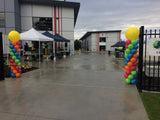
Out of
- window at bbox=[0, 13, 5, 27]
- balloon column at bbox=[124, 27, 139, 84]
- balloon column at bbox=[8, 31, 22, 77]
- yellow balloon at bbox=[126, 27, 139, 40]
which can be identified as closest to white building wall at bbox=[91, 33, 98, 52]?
window at bbox=[0, 13, 5, 27]

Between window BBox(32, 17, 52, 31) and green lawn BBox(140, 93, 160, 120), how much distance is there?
23569 mm

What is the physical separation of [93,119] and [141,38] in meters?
3.50

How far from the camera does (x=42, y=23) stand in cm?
2530

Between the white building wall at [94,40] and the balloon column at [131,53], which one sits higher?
the white building wall at [94,40]

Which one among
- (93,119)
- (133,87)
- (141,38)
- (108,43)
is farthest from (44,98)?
(108,43)

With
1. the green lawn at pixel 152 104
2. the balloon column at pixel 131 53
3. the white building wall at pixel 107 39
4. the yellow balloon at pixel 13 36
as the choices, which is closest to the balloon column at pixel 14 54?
the yellow balloon at pixel 13 36

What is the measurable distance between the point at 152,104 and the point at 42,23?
24.5 meters

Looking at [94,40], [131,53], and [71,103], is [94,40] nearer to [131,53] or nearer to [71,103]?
[131,53]

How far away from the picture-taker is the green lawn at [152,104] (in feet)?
11.3

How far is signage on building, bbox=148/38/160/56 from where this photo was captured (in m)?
5.12

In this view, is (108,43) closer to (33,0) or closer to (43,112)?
(33,0)

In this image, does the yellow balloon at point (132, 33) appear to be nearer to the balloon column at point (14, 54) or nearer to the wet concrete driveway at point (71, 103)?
the wet concrete driveway at point (71, 103)

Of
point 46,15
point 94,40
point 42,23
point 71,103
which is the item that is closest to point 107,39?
point 94,40

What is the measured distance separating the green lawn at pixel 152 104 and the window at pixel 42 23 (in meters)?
23.6
